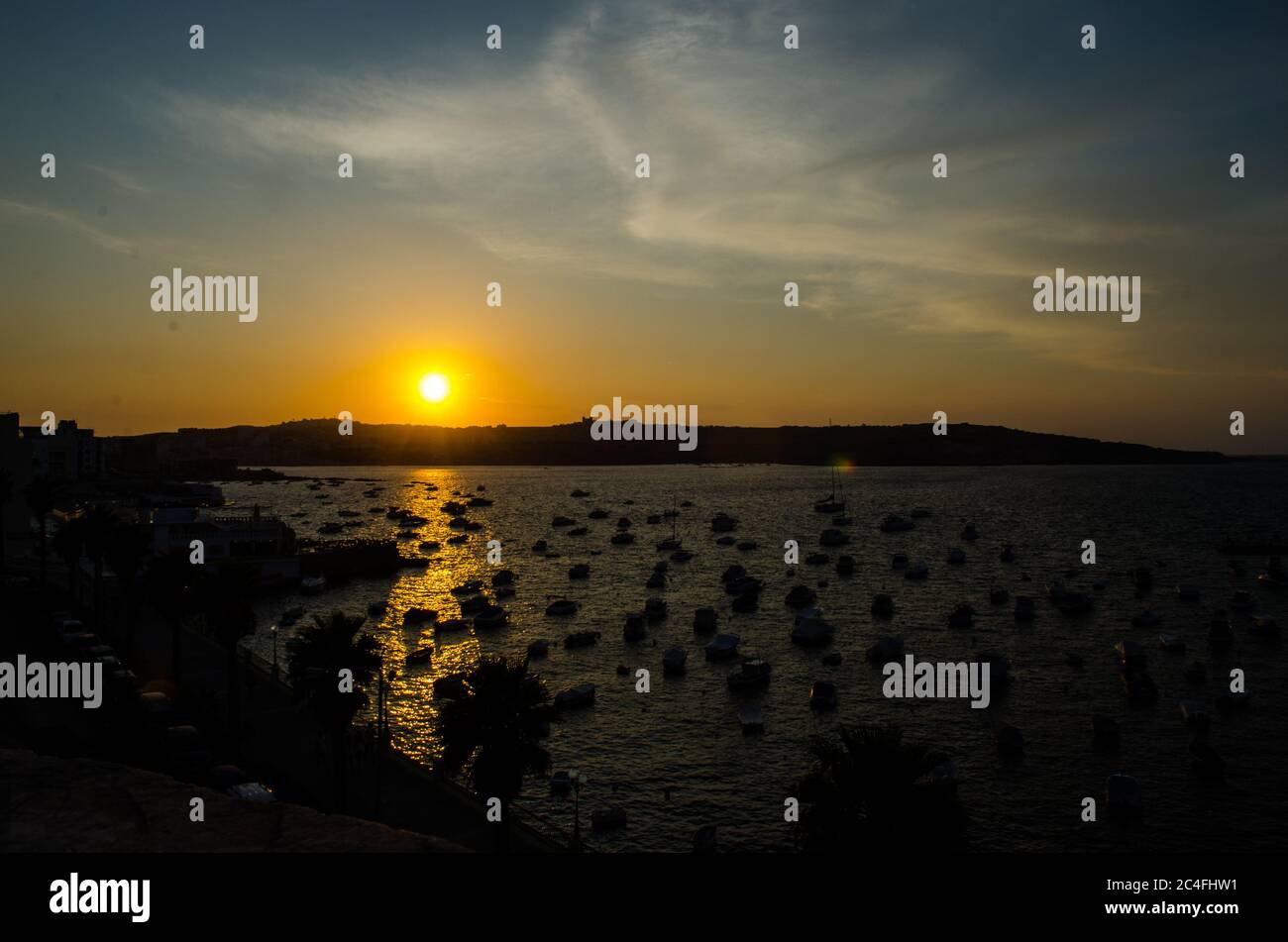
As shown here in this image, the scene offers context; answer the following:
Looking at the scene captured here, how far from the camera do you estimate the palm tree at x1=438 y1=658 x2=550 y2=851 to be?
30141mm

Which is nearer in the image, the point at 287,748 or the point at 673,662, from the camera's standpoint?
the point at 287,748

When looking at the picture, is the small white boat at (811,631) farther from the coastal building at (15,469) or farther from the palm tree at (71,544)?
the coastal building at (15,469)

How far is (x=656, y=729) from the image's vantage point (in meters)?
59.0

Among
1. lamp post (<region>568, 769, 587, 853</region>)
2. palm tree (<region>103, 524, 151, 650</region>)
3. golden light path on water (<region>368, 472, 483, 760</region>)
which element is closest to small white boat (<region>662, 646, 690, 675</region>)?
golden light path on water (<region>368, 472, 483, 760</region>)

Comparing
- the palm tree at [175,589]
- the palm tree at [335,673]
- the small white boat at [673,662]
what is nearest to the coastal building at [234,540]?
the palm tree at [175,589]

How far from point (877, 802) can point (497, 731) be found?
13.7 meters

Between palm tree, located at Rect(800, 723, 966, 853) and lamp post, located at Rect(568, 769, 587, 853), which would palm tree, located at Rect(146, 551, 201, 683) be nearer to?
lamp post, located at Rect(568, 769, 587, 853)

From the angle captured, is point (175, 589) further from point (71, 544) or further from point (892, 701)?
point (892, 701)

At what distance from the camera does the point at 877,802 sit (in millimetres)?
22625

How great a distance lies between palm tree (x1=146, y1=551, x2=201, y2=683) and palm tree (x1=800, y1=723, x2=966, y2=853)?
43744mm

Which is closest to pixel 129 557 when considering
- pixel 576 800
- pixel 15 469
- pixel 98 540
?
pixel 98 540

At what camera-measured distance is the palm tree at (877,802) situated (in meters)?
21.8

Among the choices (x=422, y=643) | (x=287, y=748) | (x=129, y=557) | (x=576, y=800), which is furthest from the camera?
(x=422, y=643)
